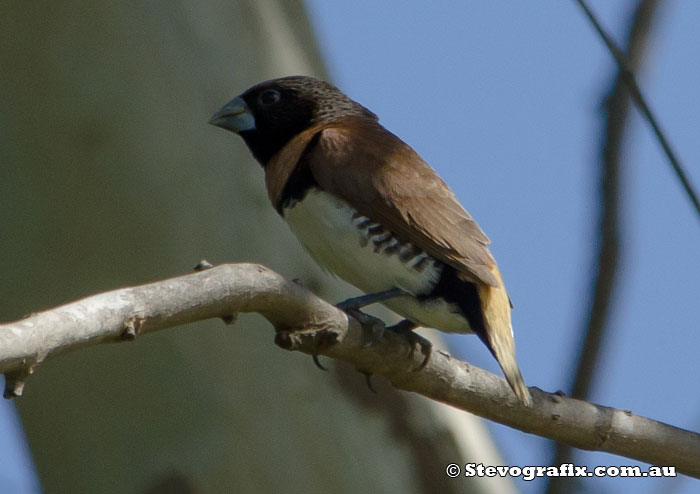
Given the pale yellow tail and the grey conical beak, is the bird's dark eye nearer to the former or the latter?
the grey conical beak

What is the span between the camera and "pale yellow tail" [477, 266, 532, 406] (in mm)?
3867

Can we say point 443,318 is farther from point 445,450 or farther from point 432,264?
point 445,450

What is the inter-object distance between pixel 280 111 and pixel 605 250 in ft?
6.55

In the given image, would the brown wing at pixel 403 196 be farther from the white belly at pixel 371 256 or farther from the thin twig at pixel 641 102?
the thin twig at pixel 641 102

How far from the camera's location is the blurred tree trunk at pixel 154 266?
429 cm

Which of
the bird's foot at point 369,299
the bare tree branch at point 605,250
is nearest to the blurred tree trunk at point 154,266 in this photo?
the bird's foot at point 369,299

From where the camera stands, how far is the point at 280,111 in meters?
5.08

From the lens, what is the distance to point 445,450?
14.8ft

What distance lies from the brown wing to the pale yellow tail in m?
0.08

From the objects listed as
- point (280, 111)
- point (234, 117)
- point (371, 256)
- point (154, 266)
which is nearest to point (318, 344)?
point (371, 256)

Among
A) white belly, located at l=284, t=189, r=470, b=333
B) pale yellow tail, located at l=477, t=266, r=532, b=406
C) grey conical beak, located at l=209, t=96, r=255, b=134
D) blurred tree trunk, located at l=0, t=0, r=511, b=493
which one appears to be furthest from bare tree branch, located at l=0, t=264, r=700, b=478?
grey conical beak, located at l=209, t=96, r=255, b=134

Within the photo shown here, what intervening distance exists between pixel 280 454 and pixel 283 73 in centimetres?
173

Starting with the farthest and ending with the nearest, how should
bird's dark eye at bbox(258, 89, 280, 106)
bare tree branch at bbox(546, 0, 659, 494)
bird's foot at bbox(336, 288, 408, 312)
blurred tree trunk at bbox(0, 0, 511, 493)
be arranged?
1. bird's dark eye at bbox(258, 89, 280, 106)
2. blurred tree trunk at bbox(0, 0, 511, 493)
3. bird's foot at bbox(336, 288, 408, 312)
4. bare tree branch at bbox(546, 0, 659, 494)

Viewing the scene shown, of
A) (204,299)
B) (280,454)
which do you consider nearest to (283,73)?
(280,454)
